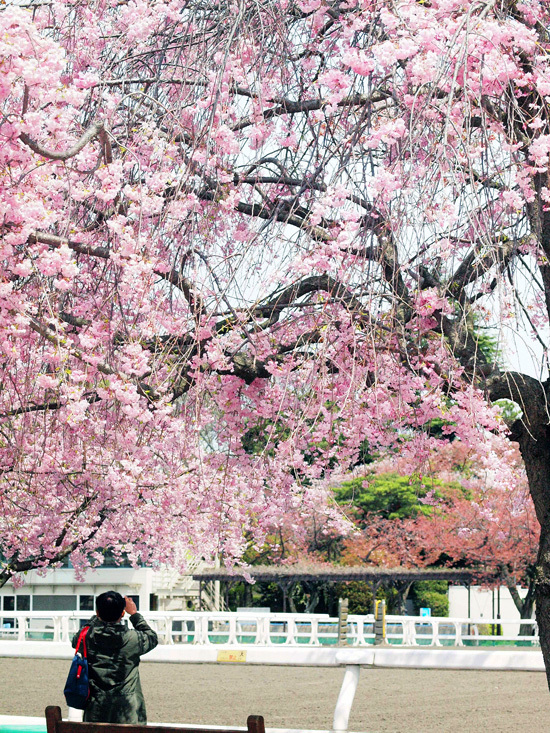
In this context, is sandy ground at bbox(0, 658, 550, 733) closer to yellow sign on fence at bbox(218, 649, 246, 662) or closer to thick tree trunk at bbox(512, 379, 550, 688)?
yellow sign on fence at bbox(218, 649, 246, 662)

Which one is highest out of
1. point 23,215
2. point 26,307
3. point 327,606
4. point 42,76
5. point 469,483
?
point 42,76

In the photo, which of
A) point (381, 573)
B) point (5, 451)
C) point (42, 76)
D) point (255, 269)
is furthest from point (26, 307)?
point (381, 573)

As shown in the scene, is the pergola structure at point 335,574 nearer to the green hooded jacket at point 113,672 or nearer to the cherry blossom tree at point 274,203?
the cherry blossom tree at point 274,203

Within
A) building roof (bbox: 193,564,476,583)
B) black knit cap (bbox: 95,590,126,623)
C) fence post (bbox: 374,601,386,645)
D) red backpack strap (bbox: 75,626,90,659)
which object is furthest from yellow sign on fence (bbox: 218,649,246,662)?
building roof (bbox: 193,564,476,583)

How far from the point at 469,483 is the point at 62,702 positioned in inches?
272

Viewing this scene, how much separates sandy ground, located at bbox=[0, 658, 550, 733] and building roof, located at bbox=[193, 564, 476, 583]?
762 cm

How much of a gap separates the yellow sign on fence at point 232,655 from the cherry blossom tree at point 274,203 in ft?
3.93

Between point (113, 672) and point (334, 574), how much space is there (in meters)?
22.8

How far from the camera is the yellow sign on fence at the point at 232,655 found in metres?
5.39

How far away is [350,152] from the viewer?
4961 mm

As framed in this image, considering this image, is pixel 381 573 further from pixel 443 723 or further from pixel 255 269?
pixel 255 269

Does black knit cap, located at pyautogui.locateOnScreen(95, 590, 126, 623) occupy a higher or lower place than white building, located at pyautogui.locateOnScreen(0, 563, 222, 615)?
Result: higher

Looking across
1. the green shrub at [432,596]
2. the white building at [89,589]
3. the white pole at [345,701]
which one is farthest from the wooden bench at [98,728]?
the green shrub at [432,596]

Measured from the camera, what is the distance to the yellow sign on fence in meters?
5.39
